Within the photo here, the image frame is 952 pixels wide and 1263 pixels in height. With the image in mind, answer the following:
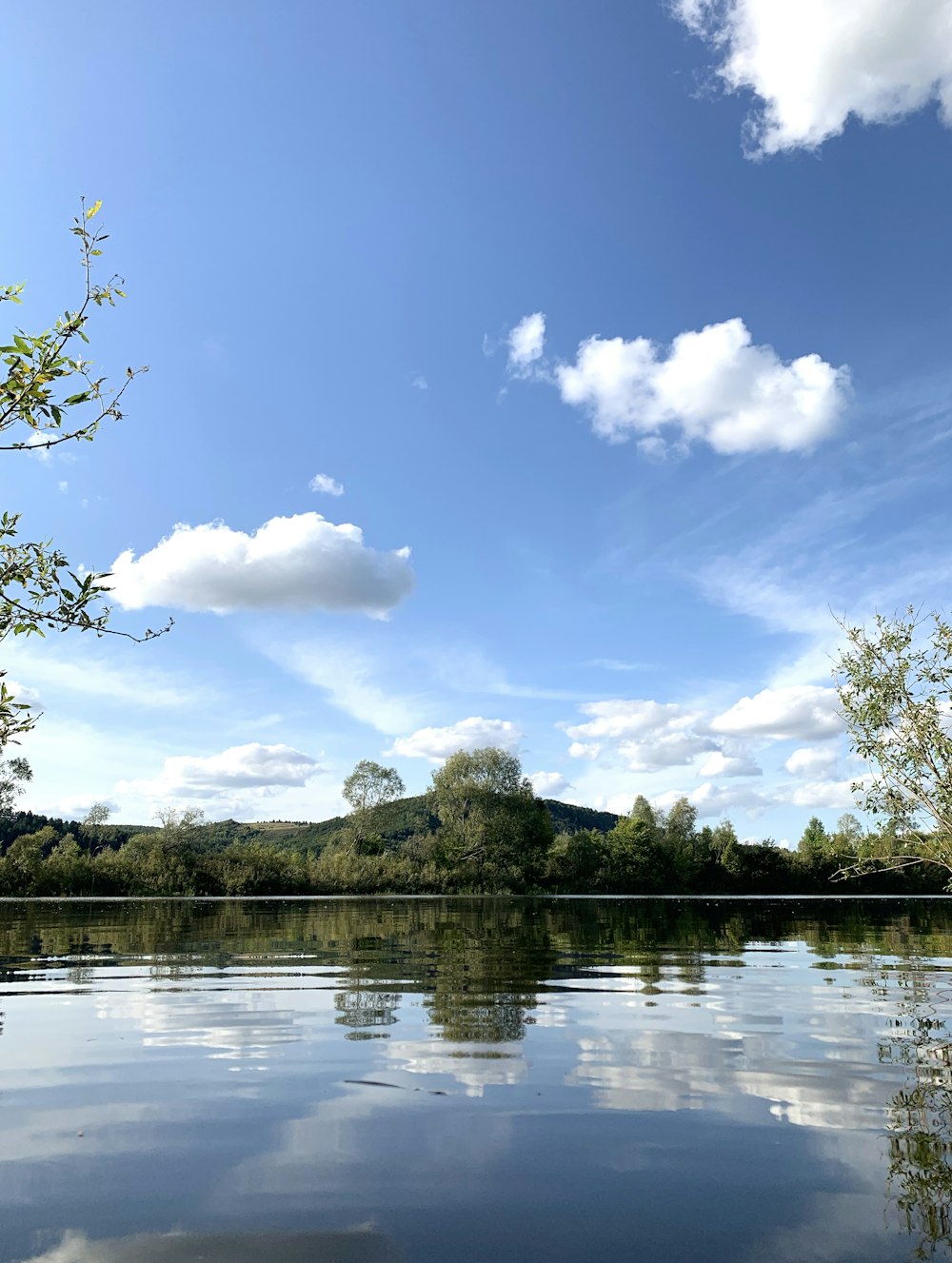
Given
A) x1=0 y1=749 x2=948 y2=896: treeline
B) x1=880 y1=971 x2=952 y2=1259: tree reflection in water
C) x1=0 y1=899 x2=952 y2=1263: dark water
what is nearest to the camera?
x1=0 y1=899 x2=952 y2=1263: dark water

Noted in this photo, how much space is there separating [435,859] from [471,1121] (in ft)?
408

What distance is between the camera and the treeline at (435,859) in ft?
382

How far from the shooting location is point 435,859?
128 metres

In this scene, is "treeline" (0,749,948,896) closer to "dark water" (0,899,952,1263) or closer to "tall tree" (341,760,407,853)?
"tall tree" (341,760,407,853)

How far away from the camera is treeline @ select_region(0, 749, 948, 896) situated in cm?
11656

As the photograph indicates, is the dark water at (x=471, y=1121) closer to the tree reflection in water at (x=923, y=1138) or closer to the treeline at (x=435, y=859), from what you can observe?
the tree reflection in water at (x=923, y=1138)

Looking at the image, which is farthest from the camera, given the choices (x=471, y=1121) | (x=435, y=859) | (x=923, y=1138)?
(x=435, y=859)

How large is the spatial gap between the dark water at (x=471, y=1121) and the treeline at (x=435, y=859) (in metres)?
103

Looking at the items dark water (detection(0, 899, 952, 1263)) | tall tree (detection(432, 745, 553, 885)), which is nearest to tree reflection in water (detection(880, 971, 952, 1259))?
dark water (detection(0, 899, 952, 1263))

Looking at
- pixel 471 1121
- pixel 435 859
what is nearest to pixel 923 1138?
pixel 471 1121

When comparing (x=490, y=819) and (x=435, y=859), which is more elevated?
(x=490, y=819)

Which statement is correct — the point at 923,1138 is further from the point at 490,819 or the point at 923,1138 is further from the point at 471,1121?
the point at 490,819

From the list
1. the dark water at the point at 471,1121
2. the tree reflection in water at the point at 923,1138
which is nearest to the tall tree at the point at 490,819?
the dark water at the point at 471,1121

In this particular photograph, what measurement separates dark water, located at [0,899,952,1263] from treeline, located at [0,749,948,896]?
4062 inches
